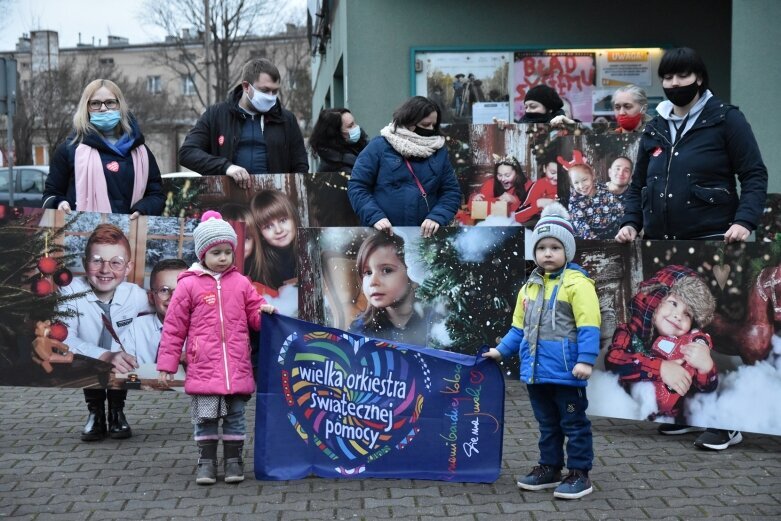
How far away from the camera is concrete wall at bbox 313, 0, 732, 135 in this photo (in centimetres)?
1369

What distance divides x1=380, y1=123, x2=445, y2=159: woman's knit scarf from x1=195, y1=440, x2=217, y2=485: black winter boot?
2.18 metres

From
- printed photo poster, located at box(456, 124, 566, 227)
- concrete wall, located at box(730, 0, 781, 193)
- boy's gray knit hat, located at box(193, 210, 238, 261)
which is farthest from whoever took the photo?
concrete wall, located at box(730, 0, 781, 193)

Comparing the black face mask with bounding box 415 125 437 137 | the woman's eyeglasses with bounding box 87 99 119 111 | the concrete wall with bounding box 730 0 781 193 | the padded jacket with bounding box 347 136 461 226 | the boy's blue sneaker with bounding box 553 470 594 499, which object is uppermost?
the concrete wall with bounding box 730 0 781 193

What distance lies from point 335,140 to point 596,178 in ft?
6.57

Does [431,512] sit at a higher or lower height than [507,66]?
lower

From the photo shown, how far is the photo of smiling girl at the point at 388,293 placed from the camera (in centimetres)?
682

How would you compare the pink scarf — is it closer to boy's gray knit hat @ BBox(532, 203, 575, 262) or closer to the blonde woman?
the blonde woman

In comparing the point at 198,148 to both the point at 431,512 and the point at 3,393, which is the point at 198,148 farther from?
the point at 431,512

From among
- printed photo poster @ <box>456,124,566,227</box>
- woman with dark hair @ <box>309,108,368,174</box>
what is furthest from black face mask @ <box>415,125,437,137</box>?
woman with dark hair @ <box>309,108,368,174</box>

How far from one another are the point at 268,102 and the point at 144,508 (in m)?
3.09

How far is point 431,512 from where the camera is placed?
5211mm

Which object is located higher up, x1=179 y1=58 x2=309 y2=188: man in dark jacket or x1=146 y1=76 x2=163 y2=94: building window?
x1=146 y1=76 x2=163 y2=94: building window

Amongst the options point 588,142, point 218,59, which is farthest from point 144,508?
point 218,59

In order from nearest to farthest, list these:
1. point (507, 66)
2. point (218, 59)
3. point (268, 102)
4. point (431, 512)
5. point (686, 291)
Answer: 1. point (431, 512)
2. point (686, 291)
3. point (268, 102)
4. point (507, 66)
5. point (218, 59)
